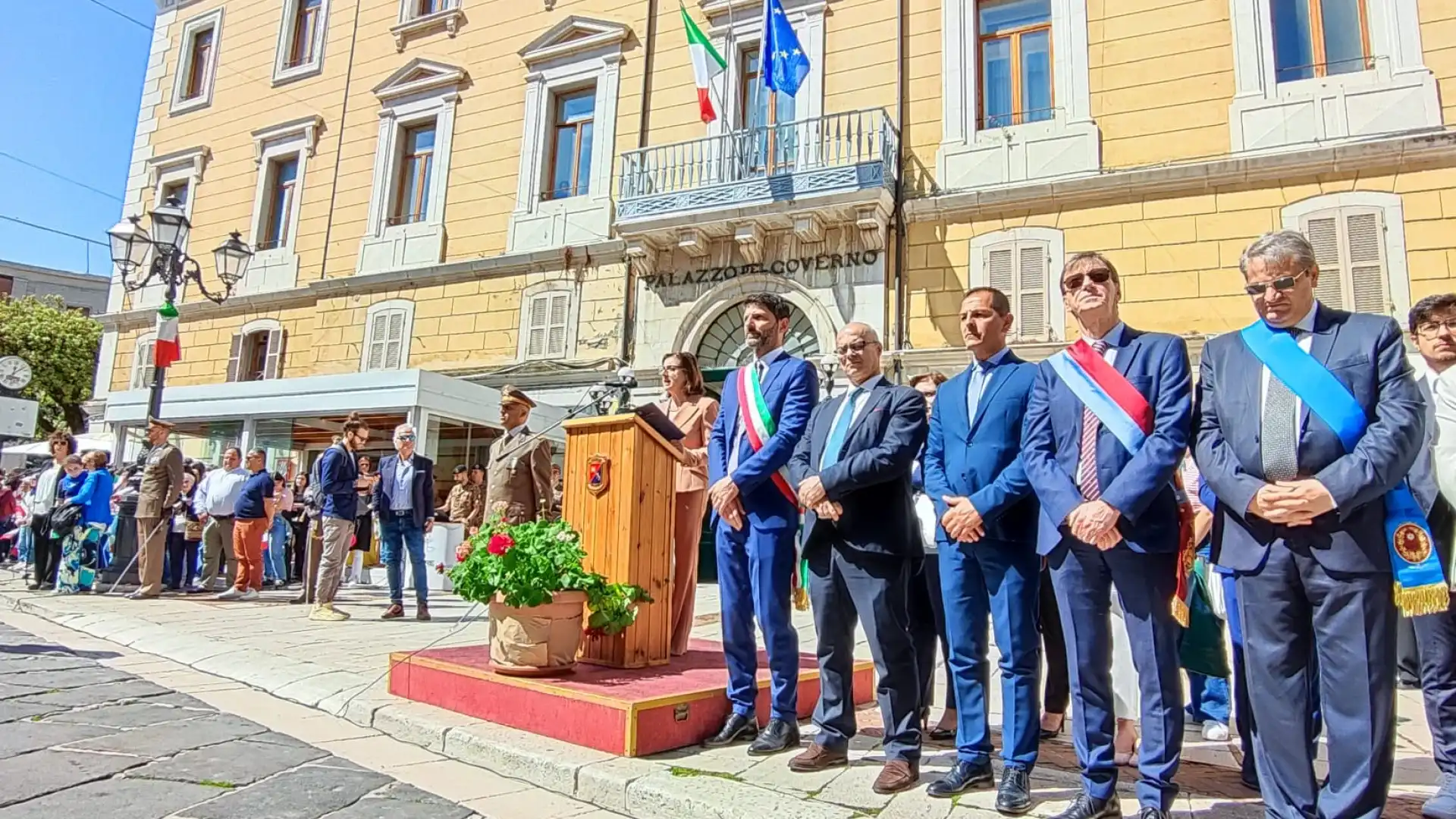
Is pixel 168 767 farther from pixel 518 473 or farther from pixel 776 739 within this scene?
pixel 518 473

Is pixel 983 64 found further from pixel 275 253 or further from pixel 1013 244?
pixel 275 253

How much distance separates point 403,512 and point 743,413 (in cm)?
509

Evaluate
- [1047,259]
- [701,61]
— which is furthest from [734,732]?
[701,61]

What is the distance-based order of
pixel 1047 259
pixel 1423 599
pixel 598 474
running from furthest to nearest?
pixel 1047 259, pixel 598 474, pixel 1423 599

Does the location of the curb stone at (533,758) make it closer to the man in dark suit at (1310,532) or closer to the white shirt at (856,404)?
the man in dark suit at (1310,532)

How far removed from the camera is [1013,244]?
11.8 metres

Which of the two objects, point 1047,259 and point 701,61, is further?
point 701,61

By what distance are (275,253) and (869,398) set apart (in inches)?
698

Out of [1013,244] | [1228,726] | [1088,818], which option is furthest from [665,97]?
[1088,818]

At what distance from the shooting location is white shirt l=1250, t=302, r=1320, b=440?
2527mm

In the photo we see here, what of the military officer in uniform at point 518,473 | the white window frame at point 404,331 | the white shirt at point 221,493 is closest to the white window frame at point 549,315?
the white window frame at point 404,331

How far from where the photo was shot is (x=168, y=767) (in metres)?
3.37

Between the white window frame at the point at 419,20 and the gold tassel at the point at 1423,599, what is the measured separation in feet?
58.2

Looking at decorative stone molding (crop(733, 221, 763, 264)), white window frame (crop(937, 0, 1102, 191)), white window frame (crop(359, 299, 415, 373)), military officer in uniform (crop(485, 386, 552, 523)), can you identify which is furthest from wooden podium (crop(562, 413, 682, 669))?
white window frame (crop(359, 299, 415, 373))
